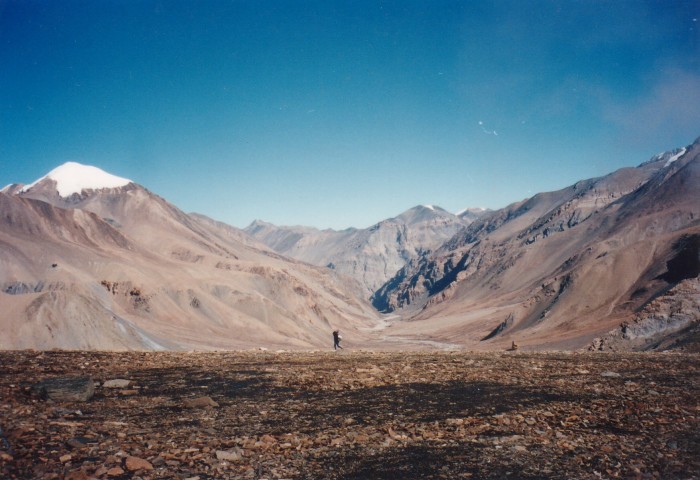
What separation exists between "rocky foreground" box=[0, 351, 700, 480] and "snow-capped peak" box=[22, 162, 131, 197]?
186 metres

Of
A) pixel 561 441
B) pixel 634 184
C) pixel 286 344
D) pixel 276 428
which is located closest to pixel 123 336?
pixel 286 344

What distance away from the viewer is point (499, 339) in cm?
6812

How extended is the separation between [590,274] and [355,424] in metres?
74.4

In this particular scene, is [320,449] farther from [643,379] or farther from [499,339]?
[499,339]

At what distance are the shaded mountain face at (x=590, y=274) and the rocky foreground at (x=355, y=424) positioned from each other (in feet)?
105

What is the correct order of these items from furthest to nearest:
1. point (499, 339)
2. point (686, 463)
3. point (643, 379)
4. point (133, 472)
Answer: point (499, 339)
point (643, 379)
point (686, 463)
point (133, 472)

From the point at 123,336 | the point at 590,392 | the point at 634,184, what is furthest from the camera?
the point at 634,184

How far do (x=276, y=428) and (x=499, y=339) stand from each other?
2636 inches

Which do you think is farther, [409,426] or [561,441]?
[409,426]

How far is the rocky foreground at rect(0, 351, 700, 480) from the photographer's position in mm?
5621

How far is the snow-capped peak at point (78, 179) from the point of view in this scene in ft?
563

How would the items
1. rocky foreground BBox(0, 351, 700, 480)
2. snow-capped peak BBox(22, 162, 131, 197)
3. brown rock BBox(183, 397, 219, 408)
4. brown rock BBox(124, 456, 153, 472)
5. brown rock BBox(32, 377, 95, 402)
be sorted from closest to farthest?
brown rock BBox(124, 456, 153, 472)
rocky foreground BBox(0, 351, 700, 480)
brown rock BBox(32, 377, 95, 402)
brown rock BBox(183, 397, 219, 408)
snow-capped peak BBox(22, 162, 131, 197)

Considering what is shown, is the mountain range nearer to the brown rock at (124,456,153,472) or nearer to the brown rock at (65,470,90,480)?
the brown rock at (124,456,153,472)

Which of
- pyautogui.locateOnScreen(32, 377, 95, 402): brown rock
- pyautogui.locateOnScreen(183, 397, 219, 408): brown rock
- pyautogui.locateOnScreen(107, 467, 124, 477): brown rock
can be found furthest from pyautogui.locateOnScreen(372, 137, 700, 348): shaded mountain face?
pyautogui.locateOnScreen(107, 467, 124, 477): brown rock
